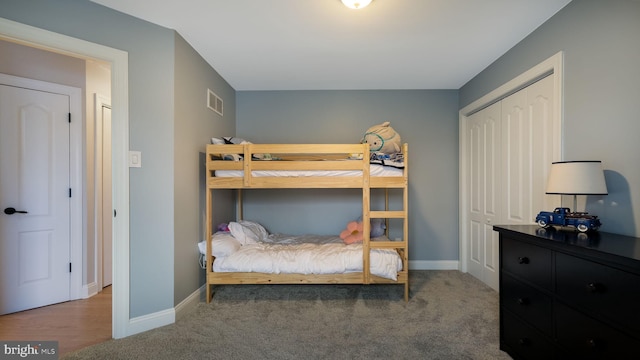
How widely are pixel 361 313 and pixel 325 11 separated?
7.79 feet

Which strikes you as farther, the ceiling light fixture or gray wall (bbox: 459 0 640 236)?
the ceiling light fixture

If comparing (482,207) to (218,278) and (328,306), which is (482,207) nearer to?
(328,306)

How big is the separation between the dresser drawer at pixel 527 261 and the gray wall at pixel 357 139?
1683 millimetres

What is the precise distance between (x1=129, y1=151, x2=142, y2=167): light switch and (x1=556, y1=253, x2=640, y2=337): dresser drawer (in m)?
2.60

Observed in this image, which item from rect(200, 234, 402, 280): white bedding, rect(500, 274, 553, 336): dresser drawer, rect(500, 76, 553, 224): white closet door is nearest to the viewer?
rect(500, 274, 553, 336): dresser drawer

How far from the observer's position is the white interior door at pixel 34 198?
2117 millimetres

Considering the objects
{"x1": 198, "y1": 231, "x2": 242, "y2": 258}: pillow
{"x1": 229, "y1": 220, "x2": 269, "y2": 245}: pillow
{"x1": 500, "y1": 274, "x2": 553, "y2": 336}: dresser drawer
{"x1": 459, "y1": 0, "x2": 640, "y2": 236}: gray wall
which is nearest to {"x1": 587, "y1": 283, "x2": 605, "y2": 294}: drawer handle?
{"x1": 500, "y1": 274, "x2": 553, "y2": 336}: dresser drawer

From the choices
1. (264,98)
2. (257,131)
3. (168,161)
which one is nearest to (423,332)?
(168,161)

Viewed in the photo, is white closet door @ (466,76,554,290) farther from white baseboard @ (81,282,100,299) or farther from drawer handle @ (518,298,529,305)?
white baseboard @ (81,282,100,299)

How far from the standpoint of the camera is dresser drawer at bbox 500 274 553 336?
1.29 metres

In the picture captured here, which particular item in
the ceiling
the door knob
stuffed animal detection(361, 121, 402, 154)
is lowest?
the door knob

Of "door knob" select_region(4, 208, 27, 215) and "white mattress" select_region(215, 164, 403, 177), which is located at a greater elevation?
"white mattress" select_region(215, 164, 403, 177)

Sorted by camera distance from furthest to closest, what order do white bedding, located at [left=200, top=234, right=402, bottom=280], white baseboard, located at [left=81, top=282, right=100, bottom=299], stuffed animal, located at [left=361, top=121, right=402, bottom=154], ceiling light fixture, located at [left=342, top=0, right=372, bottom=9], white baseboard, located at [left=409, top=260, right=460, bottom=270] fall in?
1. white baseboard, located at [left=409, top=260, right=460, bottom=270]
2. stuffed animal, located at [left=361, top=121, right=402, bottom=154]
3. white baseboard, located at [left=81, top=282, right=100, bottom=299]
4. white bedding, located at [left=200, top=234, right=402, bottom=280]
5. ceiling light fixture, located at [left=342, top=0, right=372, bottom=9]

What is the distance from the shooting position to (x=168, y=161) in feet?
6.40
